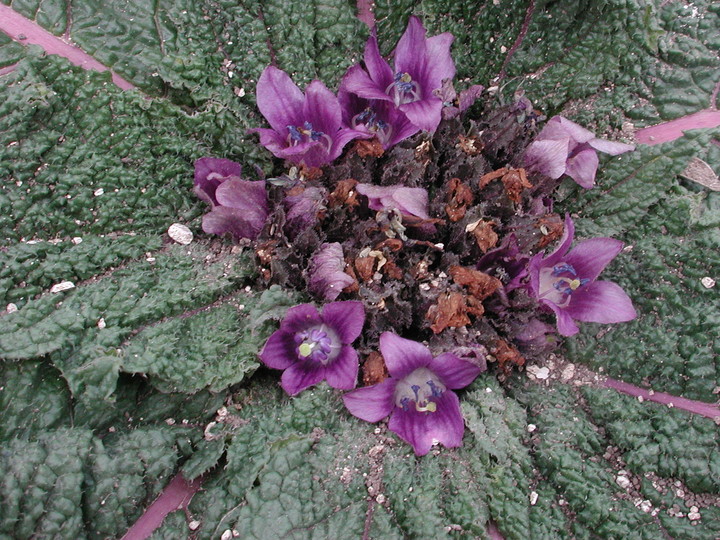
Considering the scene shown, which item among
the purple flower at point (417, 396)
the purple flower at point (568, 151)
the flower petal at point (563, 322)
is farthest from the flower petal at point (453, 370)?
the purple flower at point (568, 151)

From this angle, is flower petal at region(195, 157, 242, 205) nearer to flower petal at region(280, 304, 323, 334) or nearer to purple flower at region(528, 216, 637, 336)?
flower petal at region(280, 304, 323, 334)

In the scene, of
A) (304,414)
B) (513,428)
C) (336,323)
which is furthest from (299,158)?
(513,428)

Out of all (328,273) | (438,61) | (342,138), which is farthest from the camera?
(438,61)

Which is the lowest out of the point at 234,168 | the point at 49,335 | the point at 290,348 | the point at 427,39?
the point at 290,348

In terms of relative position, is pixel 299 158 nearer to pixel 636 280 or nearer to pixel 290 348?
pixel 290 348

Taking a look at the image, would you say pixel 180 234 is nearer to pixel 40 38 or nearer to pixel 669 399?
pixel 40 38

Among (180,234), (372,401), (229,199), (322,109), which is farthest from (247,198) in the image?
(372,401)
